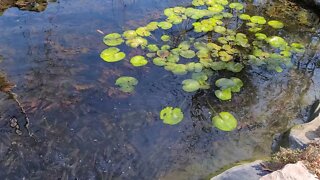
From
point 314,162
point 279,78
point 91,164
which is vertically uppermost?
point 314,162

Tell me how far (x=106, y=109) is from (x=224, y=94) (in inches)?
57.9

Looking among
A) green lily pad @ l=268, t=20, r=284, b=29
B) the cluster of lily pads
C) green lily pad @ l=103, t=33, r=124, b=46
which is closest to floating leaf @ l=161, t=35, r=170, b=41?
the cluster of lily pads

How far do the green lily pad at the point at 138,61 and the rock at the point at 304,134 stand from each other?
208 centimetres

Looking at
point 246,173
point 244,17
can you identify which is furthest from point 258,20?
point 246,173

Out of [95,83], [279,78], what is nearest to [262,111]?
[279,78]

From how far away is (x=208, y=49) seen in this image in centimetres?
504

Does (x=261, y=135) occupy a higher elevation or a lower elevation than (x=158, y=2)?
lower

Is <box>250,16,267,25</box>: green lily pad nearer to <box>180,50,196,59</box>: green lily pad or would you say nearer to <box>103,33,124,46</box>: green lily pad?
<box>180,50,196,59</box>: green lily pad

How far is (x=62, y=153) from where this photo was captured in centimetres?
358

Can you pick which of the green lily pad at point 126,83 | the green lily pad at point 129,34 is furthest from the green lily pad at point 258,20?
the green lily pad at point 126,83

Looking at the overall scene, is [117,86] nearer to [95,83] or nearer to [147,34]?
[95,83]

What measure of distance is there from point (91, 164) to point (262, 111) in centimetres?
216

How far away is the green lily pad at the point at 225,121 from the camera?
3.96 meters

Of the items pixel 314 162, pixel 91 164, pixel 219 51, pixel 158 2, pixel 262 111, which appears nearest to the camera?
pixel 314 162
